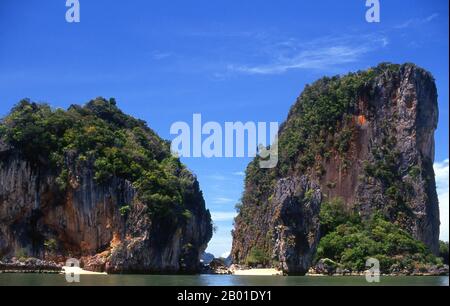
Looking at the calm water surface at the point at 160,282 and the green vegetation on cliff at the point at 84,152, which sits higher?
the green vegetation on cliff at the point at 84,152

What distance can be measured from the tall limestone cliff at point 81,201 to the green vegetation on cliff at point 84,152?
0.09 m

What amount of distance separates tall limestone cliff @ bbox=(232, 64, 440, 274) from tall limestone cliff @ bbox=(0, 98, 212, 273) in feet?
52.5

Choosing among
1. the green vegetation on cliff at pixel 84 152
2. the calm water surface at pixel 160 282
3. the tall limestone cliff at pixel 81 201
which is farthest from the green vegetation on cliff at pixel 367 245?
the calm water surface at pixel 160 282

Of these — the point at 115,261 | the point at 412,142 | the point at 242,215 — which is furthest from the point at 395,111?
the point at 115,261

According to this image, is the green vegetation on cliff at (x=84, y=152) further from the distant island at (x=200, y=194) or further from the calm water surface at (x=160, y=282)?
the calm water surface at (x=160, y=282)

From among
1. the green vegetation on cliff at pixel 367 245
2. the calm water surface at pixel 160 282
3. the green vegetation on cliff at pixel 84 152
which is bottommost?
the calm water surface at pixel 160 282

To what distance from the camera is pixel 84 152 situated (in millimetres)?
56438

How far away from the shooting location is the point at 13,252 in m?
52.8

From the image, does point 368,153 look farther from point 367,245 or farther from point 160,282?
point 160,282

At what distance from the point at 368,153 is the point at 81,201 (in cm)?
3672

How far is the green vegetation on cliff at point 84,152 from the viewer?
55.2 metres
